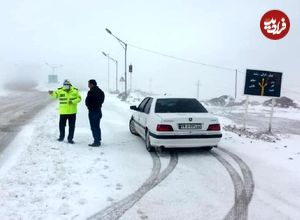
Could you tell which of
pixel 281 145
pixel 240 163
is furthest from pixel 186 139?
pixel 281 145

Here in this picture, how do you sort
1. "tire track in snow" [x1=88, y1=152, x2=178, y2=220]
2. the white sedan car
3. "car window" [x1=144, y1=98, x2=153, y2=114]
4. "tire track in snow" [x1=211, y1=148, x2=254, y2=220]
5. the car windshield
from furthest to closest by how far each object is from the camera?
"car window" [x1=144, y1=98, x2=153, y2=114]
the car windshield
the white sedan car
"tire track in snow" [x1=211, y1=148, x2=254, y2=220]
"tire track in snow" [x1=88, y1=152, x2=178, y2=220]

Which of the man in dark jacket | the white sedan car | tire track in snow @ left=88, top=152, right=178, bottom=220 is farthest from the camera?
the man in dark jacket

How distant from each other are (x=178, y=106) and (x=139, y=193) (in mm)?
4152

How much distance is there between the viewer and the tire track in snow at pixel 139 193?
5196mm

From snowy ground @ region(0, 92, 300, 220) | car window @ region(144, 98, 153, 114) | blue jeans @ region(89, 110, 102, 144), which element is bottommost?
snowy ground @ region(0, 92, 300, 220)

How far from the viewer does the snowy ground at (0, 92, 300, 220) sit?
17.6 ft

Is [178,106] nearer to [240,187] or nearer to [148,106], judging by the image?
[148,106]

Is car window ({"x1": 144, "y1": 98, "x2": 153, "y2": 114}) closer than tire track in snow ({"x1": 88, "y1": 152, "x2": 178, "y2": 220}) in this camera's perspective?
No

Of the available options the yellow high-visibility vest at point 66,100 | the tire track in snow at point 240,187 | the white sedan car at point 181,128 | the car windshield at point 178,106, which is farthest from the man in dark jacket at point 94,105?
the tire track in snow at point 240,187

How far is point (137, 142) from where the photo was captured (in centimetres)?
1108

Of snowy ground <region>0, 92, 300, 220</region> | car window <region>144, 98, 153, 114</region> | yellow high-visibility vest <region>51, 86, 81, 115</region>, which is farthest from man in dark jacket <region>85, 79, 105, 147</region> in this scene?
car window <region>144, 98, 153, 114</region>

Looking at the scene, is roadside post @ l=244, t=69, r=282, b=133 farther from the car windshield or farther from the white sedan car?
the white sedan car

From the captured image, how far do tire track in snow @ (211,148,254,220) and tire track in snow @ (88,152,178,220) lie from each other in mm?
1220

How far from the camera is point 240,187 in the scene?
6582 millimetres
